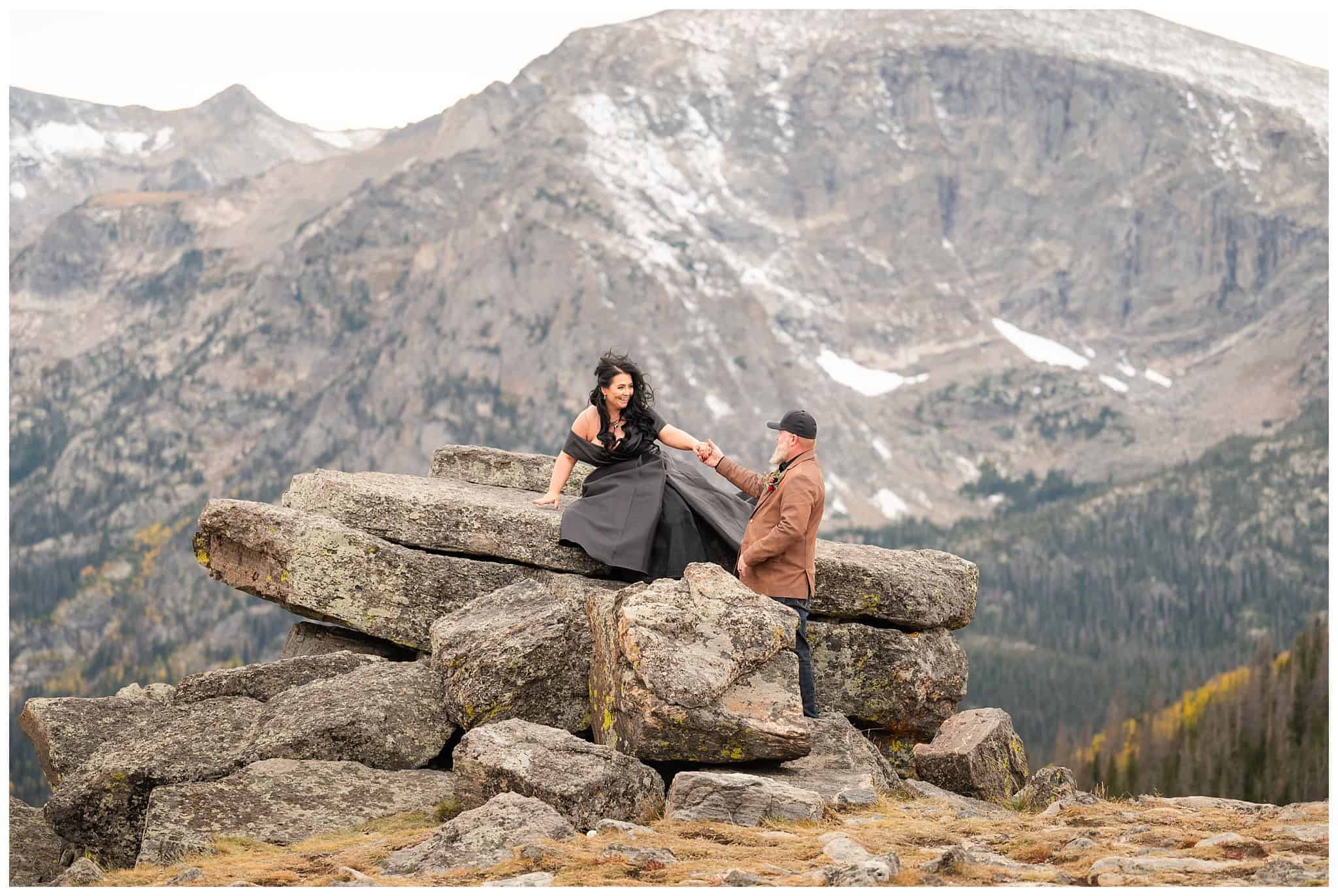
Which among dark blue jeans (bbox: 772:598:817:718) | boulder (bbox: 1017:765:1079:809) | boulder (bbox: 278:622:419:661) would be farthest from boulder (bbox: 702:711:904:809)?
boulder (bbox: 278:622:419:661)

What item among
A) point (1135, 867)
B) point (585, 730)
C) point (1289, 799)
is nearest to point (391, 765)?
point (585, 730)

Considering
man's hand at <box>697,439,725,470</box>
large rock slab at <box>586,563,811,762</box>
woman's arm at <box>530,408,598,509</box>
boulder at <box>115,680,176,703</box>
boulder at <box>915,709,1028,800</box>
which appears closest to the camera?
large rock slab at <box>586,563,811,762</box>

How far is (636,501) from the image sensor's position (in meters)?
20.0

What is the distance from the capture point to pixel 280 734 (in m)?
16.8

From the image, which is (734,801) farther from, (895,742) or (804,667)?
(895,742)

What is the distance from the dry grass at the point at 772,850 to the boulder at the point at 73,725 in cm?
515

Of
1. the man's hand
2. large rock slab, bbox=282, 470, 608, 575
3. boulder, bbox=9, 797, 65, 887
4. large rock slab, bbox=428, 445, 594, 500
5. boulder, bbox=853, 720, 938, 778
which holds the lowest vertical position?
boulder, bbox=9, 797, 65, 887

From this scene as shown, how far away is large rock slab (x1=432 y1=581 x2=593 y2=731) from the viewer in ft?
57.3

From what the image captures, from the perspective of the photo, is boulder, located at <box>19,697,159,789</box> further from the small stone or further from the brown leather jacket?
the brown leather jacket

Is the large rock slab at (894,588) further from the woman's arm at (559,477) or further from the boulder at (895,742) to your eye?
the woman's arm at (559,477)

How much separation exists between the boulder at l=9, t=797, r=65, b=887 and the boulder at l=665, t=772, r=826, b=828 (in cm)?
736

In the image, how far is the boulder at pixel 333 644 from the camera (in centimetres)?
2080

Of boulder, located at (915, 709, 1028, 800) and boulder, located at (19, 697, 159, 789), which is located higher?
boulder, located at (915, 709, 1028, 800)

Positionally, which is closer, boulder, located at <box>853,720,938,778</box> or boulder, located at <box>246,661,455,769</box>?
boulder, located at <box>246,661,455,769</box>
